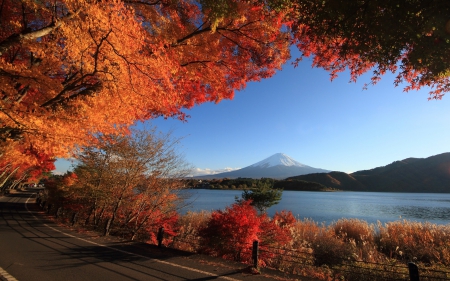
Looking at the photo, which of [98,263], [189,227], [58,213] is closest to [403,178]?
[189,227]

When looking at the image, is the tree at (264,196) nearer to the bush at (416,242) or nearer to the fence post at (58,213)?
the bush at (416,242)

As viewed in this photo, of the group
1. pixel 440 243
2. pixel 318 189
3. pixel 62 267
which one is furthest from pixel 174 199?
pixel 318 189

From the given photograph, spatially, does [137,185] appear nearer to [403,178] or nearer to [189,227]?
[189,227]

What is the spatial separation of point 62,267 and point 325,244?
9.43 m

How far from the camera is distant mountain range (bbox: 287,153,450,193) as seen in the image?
7856 centimetres

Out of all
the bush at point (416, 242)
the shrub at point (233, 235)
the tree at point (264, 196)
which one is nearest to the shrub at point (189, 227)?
the shrub at point (233, 235)

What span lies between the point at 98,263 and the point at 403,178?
351 ft

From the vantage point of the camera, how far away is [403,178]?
8550 centimetres

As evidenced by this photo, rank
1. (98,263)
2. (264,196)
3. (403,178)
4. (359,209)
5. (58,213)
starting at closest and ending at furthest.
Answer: (98,263) → (58,213) → (264,196) → (359,209) → (403,178)

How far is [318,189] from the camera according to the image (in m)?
83.0

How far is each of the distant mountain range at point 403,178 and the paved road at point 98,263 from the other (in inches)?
3812

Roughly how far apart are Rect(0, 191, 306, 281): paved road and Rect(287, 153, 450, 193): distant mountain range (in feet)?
318

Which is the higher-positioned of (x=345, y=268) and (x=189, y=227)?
(x=189, y=227)

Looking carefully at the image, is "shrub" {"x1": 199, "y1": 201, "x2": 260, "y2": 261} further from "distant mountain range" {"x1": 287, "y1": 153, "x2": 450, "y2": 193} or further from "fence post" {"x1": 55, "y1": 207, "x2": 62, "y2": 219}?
"distant mountain range" {"x1": 287, "y1": 153, "x2": 450, "y2": 193}
